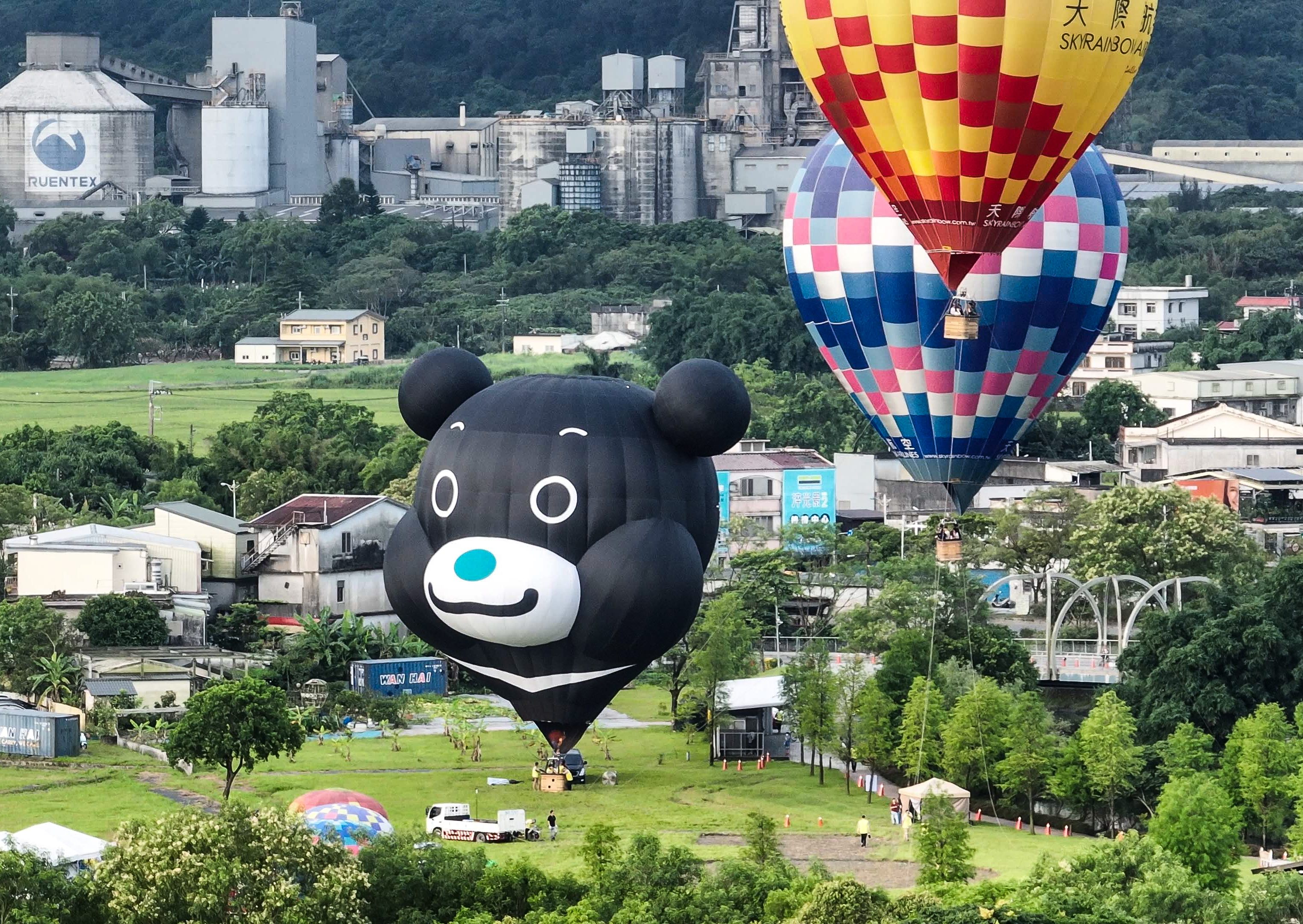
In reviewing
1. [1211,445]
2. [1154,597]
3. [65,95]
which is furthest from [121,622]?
[65,95]

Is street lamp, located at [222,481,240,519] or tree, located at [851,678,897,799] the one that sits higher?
street lamp, located at [222,481,240,519]

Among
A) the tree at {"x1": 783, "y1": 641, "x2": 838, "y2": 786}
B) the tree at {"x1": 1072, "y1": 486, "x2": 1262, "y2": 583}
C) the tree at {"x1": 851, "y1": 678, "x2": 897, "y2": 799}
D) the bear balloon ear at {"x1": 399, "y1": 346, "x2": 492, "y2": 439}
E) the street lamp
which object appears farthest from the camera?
the street lamp

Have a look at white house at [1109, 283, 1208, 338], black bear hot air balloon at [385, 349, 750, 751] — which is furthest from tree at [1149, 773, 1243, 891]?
white house at [1109, 283, 1208, 338]

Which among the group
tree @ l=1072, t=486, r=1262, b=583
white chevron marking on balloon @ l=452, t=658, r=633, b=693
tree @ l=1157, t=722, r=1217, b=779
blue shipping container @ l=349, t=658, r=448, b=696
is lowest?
tree @ l=1157, t=722, r=1217, b=779

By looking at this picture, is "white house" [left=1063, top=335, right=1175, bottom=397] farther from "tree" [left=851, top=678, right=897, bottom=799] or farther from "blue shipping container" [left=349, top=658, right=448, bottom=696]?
"tree" [left=851, top=678, right=897, bottom=799]

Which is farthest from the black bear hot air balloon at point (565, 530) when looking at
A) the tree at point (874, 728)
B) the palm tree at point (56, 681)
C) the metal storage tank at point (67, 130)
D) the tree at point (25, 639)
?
the metal storage tank at point (67, 130)

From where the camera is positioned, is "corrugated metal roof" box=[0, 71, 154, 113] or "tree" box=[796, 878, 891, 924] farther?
"corrugated metal roof" box=[0, 71, 154, 113]

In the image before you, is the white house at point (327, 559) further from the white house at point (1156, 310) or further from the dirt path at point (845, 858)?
the white house at point (1156, 310)
